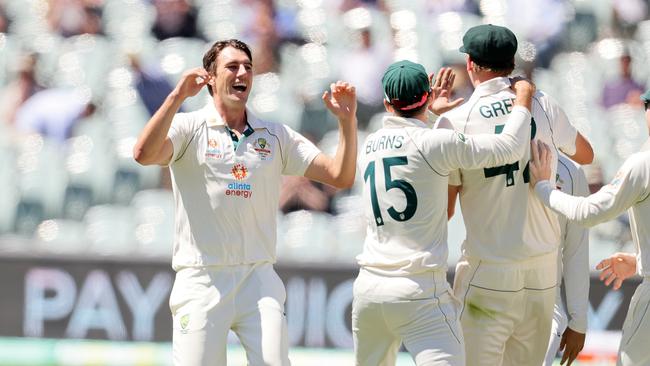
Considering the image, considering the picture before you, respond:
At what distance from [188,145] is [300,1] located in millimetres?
4096

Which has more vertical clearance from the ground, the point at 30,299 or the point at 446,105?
the point at 446,105

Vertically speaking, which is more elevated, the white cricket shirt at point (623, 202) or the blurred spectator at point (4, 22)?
the blurred spectator at point (4, 22)

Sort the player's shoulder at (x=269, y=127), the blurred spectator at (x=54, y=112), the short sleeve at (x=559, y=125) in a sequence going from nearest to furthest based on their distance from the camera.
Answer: the short sleeve at (x=559, y=125), the player's shoulder at (x=269, y=127), the blurred spectator at (x=54, y=112)

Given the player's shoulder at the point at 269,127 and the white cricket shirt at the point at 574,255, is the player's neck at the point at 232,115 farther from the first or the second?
the white cricket shirt at the point at 574,255

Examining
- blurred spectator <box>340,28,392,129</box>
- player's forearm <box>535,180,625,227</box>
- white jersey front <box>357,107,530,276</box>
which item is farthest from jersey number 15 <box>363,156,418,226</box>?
blurred spectator <box>340,28,392,129</box>

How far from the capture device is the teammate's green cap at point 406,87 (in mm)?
4496

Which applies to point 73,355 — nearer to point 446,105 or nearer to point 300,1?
point 300,1

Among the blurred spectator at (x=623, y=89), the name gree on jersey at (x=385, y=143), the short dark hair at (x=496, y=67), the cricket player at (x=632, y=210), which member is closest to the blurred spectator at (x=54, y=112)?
the blurred spectator at (x=623, y=89)

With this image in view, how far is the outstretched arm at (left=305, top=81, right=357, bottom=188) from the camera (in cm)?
474

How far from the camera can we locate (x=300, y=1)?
8609 mm

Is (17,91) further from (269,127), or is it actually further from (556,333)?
(556,333)

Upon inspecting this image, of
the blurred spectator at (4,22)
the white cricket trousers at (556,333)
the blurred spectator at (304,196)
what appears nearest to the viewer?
the white cricket trousers at (556,333)

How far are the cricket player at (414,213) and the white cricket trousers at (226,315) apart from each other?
34cm

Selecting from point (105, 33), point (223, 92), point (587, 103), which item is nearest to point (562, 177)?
point (223, 92)
